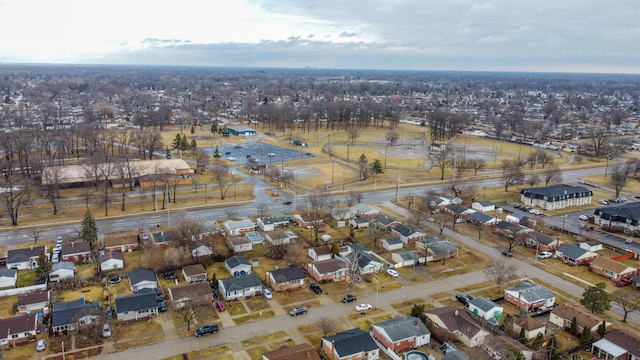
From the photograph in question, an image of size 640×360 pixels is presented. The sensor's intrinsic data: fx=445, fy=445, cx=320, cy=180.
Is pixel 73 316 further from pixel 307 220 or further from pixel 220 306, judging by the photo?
pixel 307 220

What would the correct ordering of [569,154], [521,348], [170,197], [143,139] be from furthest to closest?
1. [569,154]
2. [143,139]
3. [170,197]
4. [521,348]

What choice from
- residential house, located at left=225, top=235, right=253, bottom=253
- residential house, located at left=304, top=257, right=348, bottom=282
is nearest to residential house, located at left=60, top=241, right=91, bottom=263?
residential house, located at left=225, top=235, right=253, bottom=253

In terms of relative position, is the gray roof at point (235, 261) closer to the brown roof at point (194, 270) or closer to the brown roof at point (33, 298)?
the brown roof at point (194, 270)

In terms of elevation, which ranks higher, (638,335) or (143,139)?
(143,139)

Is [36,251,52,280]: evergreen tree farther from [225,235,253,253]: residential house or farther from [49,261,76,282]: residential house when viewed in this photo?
[225,235,253,253]: residential house

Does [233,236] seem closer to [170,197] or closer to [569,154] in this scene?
[170,197]

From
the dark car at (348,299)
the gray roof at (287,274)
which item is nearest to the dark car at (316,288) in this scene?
the gray roof at (287,274)

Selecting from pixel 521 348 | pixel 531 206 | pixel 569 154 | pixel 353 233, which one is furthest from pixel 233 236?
pixel 569 154
